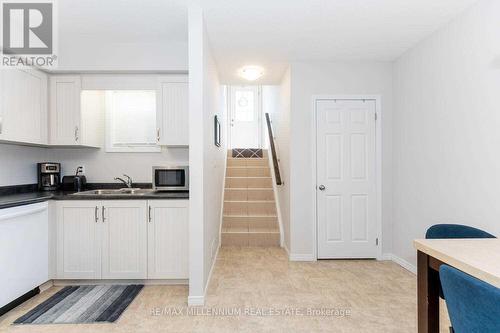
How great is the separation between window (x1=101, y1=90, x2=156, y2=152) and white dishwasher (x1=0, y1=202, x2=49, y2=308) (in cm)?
117

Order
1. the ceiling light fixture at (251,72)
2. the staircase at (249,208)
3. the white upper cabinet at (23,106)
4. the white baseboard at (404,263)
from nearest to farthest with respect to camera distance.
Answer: the white upper cabinet at (23,106) < the white baseboard at (404,263) < the ceiling light fixture at (251,72) < the staircase at (249,208)

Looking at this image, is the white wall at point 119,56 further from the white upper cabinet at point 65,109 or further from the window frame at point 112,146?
the window frame at point 112,146

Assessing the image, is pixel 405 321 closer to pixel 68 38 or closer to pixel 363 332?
pixel 363 332

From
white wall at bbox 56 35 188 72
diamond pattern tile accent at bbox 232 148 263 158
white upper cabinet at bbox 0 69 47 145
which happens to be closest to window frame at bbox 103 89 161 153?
white wall at bbox 56 35 188 72

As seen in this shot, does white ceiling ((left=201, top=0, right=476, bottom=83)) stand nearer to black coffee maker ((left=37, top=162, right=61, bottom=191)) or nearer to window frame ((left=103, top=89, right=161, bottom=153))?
window frame ((left=103, top=89, right=161, bottom=153))

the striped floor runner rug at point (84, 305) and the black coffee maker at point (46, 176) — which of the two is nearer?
the striped floor runner rug at point (84, 305)

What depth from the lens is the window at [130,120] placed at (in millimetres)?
3697

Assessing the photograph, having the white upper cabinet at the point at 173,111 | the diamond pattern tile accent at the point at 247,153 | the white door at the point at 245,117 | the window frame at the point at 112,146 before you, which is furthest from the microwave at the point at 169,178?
the white door at the point at 245,117

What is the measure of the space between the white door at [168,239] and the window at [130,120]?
3.52ft

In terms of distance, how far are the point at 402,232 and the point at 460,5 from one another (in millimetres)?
2453

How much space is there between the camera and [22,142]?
2936 millimetres

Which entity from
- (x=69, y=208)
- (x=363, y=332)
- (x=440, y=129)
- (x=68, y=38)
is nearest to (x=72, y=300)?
(x=69, y=208)

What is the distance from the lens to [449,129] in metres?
2.80

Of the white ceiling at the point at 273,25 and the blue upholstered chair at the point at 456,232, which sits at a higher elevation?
the white ceiling at the point at 273,25
